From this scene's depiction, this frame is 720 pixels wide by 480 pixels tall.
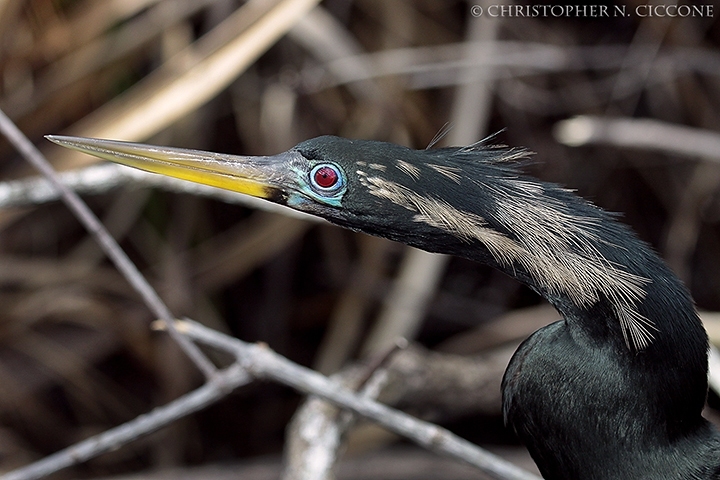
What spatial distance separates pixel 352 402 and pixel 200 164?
476 mm

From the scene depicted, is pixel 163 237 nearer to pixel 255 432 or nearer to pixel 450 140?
pixel 255 432

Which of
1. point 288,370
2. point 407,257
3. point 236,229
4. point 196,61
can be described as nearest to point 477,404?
point 407,257

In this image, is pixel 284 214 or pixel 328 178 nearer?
pixel 328 178

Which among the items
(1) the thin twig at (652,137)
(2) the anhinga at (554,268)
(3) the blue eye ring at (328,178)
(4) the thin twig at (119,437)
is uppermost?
(1) the thin twig at (652,137)

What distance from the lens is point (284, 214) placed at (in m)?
1.96

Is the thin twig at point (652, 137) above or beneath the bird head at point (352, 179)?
above

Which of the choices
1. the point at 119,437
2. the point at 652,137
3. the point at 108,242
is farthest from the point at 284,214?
the point at 652,137

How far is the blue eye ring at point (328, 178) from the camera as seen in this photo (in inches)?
42.5

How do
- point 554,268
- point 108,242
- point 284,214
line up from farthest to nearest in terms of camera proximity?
point 284,214, point 108,242, point 554,268

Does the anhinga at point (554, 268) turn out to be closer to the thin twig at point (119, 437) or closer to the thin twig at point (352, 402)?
the thin twig at point (352, 402)

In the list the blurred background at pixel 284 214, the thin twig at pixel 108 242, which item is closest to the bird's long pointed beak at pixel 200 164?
the thin twig at pixel 108 242

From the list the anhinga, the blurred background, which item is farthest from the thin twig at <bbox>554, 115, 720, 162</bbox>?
the anhinga

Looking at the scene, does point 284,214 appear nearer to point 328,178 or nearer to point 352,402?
point 352,402

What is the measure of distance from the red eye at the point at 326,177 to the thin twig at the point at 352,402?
0.36 meters
